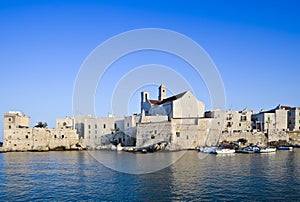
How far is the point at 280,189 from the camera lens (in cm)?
1388

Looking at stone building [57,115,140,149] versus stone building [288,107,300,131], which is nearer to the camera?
stone building [57,115,140,149]

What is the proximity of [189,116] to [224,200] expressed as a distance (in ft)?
117

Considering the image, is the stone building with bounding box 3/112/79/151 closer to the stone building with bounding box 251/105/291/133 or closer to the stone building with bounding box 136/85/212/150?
the stone building with bounding box 136/85/212/150

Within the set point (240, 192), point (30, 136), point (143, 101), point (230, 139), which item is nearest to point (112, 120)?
point (143, 101)

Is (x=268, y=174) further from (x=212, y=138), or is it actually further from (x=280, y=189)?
Result: (x=212, y=138)

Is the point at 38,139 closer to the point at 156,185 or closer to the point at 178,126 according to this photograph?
the point at 178,126

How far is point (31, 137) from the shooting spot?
148ft

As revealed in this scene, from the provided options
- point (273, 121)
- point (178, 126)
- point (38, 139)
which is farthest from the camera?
point (273, 121)

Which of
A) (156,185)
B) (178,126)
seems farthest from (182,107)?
(156,185)

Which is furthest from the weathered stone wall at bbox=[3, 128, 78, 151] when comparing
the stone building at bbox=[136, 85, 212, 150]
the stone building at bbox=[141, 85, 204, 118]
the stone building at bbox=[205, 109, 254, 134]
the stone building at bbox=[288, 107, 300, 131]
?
the stone building at bbox=[288, 107, 300, 131]

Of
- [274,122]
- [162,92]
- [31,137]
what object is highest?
[162,92]

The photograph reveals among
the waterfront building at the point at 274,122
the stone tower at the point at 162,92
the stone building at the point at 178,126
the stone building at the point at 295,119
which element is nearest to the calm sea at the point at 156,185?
the stone building at the point at 178,126

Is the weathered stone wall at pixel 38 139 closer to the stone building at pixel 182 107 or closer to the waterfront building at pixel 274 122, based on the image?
the stone building at pixel 182 107

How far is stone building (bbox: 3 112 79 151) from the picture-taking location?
146 feet
